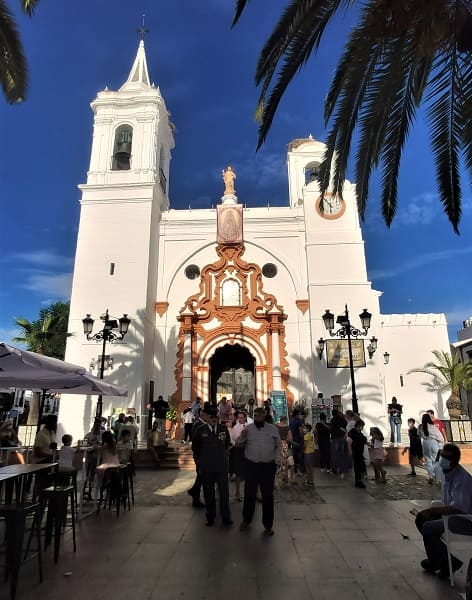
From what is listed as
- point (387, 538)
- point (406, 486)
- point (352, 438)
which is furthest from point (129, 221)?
point (387, 538)

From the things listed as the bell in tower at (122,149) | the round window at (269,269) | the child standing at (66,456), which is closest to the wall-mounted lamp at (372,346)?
the round window at (269,269)

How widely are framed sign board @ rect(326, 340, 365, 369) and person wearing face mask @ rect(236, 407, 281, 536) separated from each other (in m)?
12.2

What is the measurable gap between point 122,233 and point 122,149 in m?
4.77

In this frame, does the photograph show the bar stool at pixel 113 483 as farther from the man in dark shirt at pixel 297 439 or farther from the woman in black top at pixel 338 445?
the woman in black top at pixel 338 445

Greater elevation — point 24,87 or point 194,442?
point 24,87

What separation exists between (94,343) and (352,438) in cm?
1206

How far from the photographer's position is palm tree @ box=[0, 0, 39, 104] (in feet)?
19.5

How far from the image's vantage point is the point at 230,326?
18.7m

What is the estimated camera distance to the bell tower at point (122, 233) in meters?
17.1

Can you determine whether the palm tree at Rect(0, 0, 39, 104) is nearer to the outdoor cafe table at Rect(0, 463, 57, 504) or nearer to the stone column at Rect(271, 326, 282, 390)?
the outdoor cafe table at Rect(0, 463, 57, 504)

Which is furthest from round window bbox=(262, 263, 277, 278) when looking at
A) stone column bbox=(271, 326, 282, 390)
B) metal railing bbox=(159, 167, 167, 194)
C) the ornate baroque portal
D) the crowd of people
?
the crowd of people

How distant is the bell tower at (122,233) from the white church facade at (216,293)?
2.0 inches

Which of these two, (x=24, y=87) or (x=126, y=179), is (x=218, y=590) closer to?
(x=24, y=87)

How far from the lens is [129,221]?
19.2 metres
